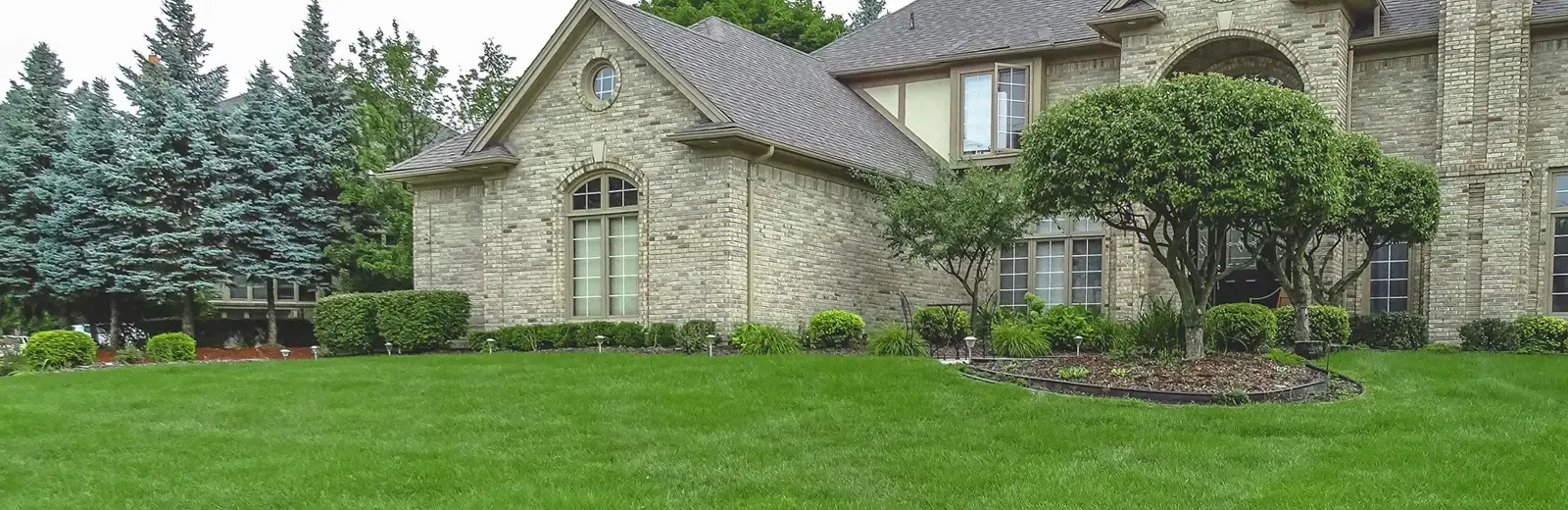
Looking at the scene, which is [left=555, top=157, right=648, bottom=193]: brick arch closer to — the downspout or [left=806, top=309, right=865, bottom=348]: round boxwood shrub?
the downspout

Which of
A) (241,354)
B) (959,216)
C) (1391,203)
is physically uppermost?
(1391,203)

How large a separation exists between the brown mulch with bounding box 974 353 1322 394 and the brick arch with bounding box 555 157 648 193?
6.72 metres

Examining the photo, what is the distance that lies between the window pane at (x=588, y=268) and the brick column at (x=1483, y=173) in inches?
496

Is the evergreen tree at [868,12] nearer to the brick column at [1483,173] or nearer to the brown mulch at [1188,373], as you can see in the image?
the brick column at [1483,173]

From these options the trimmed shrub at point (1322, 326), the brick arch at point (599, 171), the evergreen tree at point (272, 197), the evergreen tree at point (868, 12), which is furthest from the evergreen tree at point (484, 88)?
the evergreen tree at point (868, 12)

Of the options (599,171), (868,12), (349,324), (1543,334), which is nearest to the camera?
(1543,334)

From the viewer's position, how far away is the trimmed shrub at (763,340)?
16062 millimetres

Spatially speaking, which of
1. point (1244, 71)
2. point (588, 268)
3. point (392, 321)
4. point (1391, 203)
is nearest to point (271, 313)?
point (392, 321)

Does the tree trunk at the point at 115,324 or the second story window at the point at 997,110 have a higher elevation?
the second story window at the point at 997,110

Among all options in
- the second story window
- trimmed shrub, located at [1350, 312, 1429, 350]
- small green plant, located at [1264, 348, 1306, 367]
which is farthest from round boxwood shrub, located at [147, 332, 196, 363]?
trimmed shrub, located at [1350, 312, 1429, 350]

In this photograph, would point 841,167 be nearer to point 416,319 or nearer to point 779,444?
point 416,319

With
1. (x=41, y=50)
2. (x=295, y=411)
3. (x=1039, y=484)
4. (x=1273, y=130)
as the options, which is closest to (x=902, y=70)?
(x=1273, y=130)

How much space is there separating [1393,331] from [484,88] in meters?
21.0

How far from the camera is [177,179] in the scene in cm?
2772
